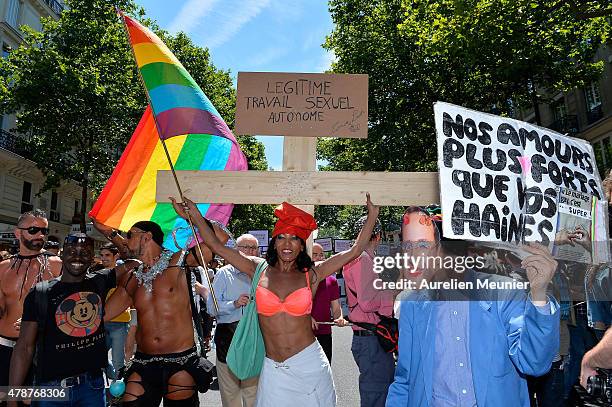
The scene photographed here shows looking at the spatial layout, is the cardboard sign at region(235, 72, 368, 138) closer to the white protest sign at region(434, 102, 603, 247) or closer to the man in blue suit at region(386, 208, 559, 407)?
the white protest sign at region(434, 102, 603, 247)

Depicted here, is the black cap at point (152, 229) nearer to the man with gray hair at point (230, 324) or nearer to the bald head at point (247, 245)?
the man with gray hair at point (230, 324)

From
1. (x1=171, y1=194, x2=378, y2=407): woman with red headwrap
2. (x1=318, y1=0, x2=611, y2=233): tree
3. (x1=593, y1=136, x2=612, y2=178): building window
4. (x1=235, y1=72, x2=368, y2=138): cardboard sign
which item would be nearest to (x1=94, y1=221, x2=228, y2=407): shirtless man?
(x1=171, y1=194, x2=378, y2=407): woman with red headwrap

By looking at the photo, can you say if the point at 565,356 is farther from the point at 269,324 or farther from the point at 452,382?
the point at 269,324

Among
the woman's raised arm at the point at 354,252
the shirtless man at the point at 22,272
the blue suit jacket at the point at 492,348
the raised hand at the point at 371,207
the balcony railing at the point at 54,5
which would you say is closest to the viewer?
the blue suit jacket at the point at 492,348

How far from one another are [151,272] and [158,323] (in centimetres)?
42

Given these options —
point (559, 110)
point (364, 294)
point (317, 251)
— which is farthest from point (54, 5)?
point (364, 294)

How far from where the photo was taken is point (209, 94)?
26156 mm

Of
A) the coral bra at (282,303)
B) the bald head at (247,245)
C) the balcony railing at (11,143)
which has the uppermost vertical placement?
the balcony railing at (11,143)

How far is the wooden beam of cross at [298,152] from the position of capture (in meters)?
3.14

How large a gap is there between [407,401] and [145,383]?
210 cm

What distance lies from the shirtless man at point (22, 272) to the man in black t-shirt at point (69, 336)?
0.92 metres

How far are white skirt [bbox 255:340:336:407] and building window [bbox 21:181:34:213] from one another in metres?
28.8

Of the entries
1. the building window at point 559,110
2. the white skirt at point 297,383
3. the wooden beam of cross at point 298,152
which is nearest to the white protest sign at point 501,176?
the wooden beam of cross at point 298,152

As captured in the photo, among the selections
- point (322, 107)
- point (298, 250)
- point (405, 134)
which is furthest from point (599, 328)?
point (405, 134)
